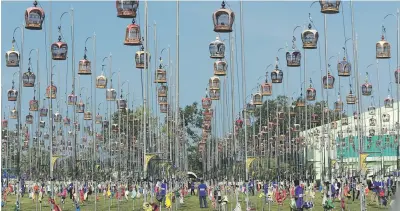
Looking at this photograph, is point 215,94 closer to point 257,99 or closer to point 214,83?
point 257,99

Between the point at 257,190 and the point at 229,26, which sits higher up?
the point at 229,26

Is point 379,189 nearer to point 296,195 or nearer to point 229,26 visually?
Result: point 296,195

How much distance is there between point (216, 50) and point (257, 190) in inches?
1334

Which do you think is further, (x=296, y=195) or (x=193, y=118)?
(x=193, y=118)

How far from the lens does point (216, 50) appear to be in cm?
3278

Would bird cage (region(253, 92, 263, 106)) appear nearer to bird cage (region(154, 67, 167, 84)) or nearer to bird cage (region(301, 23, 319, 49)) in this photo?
bird cage (region(154, 67, 167, 84))

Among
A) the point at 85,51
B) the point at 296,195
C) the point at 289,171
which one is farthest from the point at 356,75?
the point at 289,171

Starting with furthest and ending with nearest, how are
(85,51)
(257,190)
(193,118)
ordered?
(193,118) < (257,190) < (85,51)

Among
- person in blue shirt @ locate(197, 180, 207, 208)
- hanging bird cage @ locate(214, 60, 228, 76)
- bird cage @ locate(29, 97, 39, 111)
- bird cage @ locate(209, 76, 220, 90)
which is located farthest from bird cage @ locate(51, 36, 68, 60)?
person in blue shirt @ locate(197, 180, 207, 208)

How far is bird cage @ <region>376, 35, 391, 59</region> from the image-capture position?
110ft

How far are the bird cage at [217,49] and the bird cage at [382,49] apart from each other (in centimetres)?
681

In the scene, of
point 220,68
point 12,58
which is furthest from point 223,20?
point 12,58

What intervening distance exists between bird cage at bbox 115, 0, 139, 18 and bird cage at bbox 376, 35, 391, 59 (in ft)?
42.2

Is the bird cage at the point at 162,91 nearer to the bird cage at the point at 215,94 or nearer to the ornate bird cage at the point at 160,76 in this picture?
the bird cage at the point at 215,94
